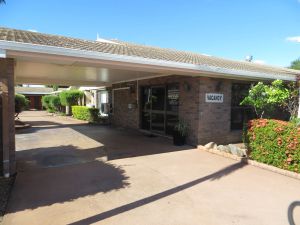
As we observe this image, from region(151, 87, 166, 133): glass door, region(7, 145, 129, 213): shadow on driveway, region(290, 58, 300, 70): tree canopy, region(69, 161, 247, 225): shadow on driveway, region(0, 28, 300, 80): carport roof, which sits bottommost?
region(69, 161, 247, 225): shadow on driveway

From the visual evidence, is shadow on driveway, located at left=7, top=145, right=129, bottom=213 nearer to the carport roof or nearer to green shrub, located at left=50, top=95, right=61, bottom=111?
the carport roof

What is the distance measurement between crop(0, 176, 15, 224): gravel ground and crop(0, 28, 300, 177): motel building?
0.27 m

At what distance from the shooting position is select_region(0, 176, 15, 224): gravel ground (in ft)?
12.2

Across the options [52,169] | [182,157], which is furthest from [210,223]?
[52,169]

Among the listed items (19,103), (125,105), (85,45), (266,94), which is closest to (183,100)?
(266,94)

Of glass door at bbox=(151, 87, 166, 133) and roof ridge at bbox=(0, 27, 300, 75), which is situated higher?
roof ridge at bbox=(0, 27, 300, 75)

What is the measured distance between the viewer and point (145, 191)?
14.7 feet

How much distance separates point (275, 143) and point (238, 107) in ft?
14.1

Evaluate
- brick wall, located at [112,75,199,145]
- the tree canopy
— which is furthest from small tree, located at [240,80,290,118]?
the tree canopy

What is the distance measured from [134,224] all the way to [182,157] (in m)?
4.04

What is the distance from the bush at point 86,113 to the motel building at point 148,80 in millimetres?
3338

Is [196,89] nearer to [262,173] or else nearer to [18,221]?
[262,173]

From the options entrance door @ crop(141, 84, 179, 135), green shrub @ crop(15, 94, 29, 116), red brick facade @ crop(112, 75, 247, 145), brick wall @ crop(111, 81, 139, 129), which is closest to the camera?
red brick facade @ crop(112, 75, 247, 145)

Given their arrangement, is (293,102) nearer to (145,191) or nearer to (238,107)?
(238,107)
